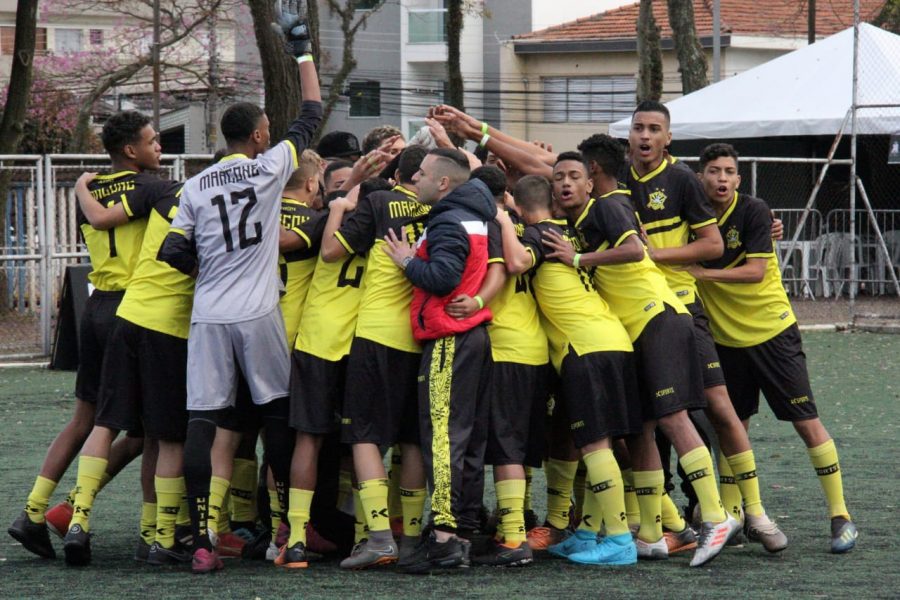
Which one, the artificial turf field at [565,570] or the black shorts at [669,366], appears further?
the black shorts at [669,366]

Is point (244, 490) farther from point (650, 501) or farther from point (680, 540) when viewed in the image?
point (680, 540)

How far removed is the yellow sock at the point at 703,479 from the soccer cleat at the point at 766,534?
292 mm

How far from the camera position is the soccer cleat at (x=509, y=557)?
21.0 feet

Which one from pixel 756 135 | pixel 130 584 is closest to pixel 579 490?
pixel 130 584

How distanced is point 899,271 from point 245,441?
60.4 ft

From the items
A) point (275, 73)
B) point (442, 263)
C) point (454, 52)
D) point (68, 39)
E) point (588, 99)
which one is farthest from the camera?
point (68, 39)

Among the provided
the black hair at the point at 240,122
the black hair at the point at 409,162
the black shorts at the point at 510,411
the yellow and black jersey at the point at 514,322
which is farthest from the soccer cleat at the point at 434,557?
the black hair at the point at 240,122

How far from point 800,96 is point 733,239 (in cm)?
1746

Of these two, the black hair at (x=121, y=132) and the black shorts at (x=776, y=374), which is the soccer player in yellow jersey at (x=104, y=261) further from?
the black shorts at (x=776, y=374)

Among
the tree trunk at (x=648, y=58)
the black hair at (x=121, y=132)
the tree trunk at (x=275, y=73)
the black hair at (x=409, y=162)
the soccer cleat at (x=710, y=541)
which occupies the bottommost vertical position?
the soccer cleat at (x=710, y=541)

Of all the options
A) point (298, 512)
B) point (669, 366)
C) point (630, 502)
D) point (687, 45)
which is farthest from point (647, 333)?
point (687, 45)

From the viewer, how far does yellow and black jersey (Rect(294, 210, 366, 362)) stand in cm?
653

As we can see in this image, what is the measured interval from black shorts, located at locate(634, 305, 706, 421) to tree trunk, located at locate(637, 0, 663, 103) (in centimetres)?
1955

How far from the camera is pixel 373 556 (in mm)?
6336
